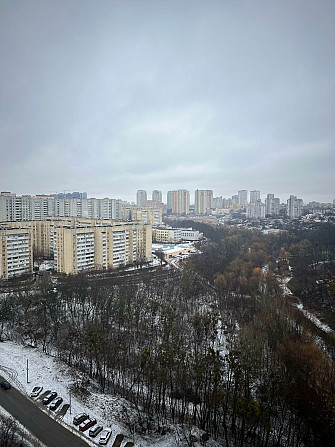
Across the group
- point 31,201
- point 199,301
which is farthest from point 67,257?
point 31,201

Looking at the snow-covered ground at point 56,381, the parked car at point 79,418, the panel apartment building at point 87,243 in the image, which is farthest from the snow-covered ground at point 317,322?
the panel apartment building at point 87,243

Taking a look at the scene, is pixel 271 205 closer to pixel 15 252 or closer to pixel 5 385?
pixel 15 252

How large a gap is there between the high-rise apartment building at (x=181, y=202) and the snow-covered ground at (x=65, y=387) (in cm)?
5508

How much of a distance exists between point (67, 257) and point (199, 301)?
7.93 metres

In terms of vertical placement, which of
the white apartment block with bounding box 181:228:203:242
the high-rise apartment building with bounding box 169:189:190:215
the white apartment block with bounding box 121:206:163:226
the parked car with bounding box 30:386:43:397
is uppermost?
the high-rise apartment building with bounding box 169:189:190:215

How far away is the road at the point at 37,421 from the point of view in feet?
18.1

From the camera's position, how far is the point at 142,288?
14781 millimetres

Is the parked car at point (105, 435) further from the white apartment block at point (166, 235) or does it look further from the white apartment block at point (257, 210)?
the white apartment block at point (257, 210)

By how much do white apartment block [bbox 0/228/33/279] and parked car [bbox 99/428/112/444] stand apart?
39.6 feet

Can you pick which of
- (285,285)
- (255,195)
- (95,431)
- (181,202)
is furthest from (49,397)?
(255,195)

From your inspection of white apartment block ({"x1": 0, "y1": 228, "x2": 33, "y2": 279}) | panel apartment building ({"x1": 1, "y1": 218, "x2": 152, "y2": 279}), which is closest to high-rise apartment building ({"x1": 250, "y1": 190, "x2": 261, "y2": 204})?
panel apartment building ({"x1": 1, "y1": 218, "x2": 152, "y2": 279})

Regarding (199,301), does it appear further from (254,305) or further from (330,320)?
(330,320)

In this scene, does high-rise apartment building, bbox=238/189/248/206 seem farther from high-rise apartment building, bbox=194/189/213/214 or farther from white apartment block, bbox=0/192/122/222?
white apartment block, bbox=0/192/122/222

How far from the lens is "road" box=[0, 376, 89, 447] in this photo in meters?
5.52
